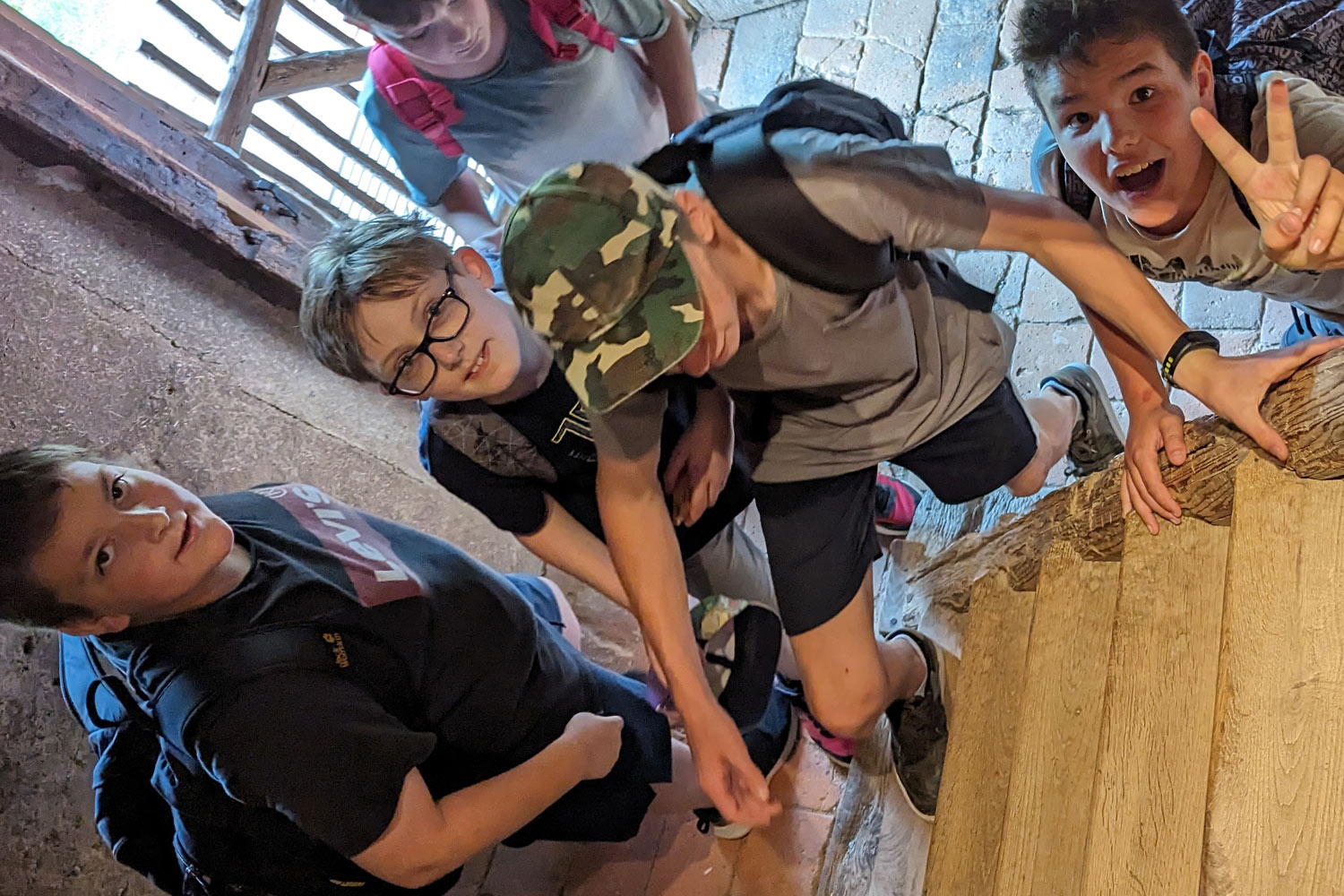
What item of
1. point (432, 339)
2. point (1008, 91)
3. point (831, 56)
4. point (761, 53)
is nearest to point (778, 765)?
point (432, 339)

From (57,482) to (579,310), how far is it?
0.95 metres

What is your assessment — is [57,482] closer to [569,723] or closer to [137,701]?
[137,701]

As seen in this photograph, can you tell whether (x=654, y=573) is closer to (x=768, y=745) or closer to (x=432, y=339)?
(x=432, y=339)

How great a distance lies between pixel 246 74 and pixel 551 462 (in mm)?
1937

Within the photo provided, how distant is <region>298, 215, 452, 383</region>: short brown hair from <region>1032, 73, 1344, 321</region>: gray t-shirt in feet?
3.84

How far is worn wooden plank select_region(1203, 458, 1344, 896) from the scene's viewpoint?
3.76 ft

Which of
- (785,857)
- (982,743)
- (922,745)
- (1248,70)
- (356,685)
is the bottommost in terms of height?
(785,857)

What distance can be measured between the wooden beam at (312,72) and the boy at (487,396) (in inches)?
60.1

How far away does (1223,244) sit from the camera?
5.25ft

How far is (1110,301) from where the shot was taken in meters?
1.48

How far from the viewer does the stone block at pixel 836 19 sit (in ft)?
11.2

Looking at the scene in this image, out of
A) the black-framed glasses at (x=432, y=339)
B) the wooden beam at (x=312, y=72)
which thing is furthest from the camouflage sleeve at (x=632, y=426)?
the wooden beam at (x=312, y=72)

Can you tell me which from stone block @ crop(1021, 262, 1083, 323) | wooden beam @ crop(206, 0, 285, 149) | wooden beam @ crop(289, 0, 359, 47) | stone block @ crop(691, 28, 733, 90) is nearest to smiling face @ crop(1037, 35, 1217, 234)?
stone block @ crop(1021, 262, 1083, 323)

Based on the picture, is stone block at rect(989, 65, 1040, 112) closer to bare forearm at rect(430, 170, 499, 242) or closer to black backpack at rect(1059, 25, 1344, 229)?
black backpack at rect(1059, 25, 1344, 229)
